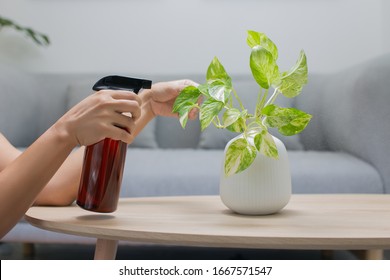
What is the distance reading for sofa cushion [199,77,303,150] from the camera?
1.93 meters

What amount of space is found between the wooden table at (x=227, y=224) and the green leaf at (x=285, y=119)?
0.42 feet

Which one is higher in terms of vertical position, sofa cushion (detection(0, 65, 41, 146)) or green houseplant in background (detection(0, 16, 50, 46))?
green houseplant in background (detection(0, 16, 50, 46))

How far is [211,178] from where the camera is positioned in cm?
151

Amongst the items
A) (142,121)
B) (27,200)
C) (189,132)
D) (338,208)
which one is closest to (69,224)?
(27,200)

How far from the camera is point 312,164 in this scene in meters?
1.58

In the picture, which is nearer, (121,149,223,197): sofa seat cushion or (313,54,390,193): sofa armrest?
(121,149,223,197): sofa seat cushion

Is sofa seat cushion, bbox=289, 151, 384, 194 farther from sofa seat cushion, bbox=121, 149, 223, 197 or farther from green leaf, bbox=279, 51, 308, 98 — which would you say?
green leaf, bbox=279, 51, 308, 98

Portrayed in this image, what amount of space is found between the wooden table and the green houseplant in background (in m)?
1.71

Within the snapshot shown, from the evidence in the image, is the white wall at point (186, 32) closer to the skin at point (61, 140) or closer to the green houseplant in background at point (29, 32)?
the green houseplant in background at point (29, 32)

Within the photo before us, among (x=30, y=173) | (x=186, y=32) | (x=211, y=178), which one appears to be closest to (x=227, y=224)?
(x=30, y=173)

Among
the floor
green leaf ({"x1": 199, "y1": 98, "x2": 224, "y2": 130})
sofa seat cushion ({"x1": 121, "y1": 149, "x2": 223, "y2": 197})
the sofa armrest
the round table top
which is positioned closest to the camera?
the round table top

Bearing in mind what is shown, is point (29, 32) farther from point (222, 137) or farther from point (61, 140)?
point (61, 140)

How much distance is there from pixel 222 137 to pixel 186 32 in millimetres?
665

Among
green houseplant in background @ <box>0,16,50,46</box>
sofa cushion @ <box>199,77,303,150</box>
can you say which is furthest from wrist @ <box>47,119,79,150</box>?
green houseplant in background @ <box>0,16,50,46</box>
